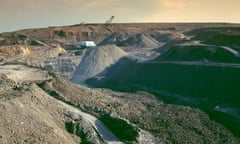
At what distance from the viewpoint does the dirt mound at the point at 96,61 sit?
61.8m

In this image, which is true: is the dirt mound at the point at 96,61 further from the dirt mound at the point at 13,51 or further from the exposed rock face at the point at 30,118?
the exposed rock face at the point at 30,118

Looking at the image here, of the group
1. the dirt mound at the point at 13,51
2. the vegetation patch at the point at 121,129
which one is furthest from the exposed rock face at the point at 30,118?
the dirt mound at the point at 13,51

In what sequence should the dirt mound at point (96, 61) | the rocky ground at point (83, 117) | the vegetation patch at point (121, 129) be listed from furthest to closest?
the dirt mound at point (96, 61) < the vegetation patch at point (121, 129) < the rocky ground at point (83, 117)

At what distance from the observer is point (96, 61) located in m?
63.3

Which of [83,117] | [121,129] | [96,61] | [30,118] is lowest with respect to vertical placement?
[96,61]

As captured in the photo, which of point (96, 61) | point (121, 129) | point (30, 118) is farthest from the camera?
point (96, 61)

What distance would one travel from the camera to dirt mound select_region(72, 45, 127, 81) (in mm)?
61766

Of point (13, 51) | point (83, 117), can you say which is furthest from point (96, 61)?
point (83, 117)

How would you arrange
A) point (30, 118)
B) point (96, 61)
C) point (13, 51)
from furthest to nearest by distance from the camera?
point (13, 51) → point (96, 61) → point (30, 118)

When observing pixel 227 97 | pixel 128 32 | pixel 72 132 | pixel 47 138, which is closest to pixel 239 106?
pixel 227 97

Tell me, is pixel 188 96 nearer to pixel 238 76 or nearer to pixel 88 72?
pixel 238 76

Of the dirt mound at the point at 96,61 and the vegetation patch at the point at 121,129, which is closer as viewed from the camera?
the vegetation patch at the point at 121,129

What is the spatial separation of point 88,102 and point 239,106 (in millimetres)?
14642

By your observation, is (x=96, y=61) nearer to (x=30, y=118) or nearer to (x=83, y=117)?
(x=83, y=117)
